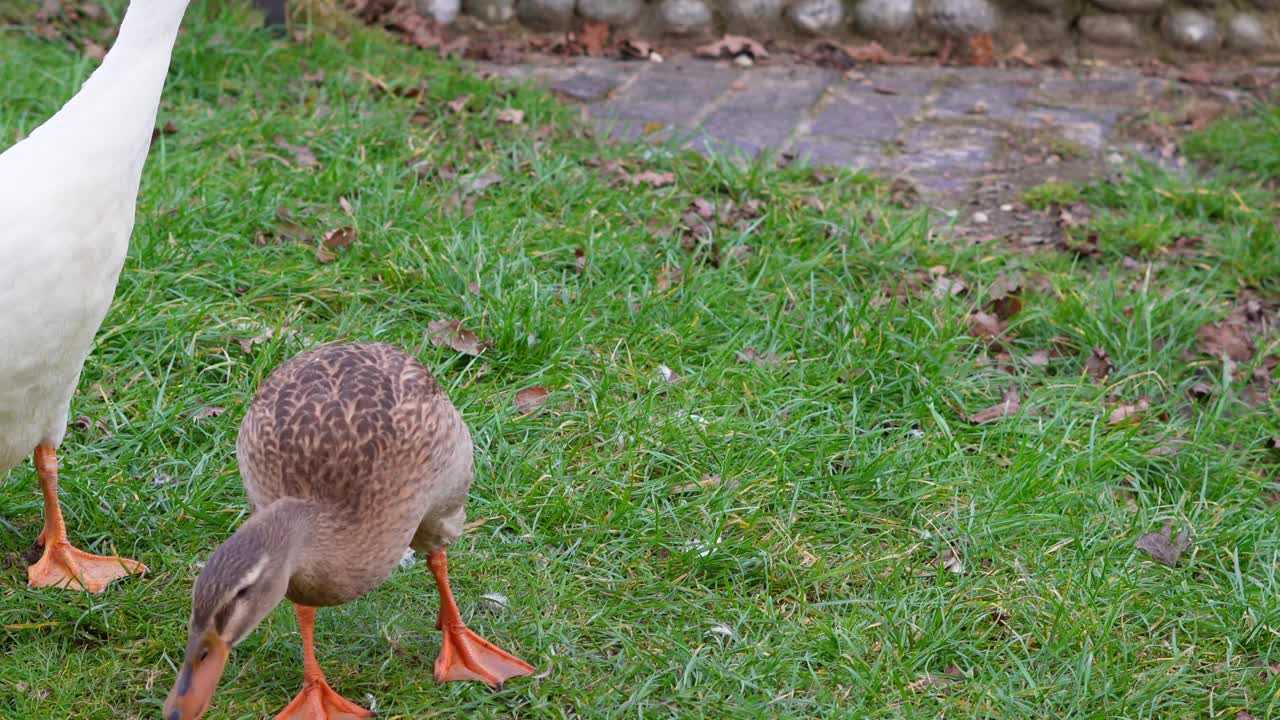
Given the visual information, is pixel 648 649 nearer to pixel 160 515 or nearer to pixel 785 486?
pixel 785 486

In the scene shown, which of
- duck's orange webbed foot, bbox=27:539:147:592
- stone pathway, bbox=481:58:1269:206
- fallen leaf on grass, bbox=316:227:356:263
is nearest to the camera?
duck's orange webbed foot, bbox=27:539:147:592

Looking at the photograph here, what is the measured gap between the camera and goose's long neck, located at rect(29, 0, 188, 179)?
99.6 inches

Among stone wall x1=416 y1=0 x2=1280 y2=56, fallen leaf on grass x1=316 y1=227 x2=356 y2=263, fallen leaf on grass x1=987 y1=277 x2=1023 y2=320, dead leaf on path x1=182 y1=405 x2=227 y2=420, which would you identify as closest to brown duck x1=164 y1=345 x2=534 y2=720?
dead leaf on path x1=182 y1=405 x2=227 y2=420

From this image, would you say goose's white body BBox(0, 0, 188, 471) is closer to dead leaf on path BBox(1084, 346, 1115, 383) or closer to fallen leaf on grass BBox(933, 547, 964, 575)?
fallen leaf on grass BBox(933, 547, 964, 575)

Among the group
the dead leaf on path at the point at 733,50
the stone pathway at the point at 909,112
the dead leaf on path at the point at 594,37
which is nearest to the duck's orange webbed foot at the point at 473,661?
the stone pathway at the point at 909,112

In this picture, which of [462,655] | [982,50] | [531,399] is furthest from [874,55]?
[462,655]

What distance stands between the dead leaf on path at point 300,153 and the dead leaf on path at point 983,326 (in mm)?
2513

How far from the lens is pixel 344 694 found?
9.07 ft

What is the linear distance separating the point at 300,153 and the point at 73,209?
2.50m

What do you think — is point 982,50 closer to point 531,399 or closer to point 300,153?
point 300,153

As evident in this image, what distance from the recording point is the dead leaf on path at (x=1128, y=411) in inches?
152

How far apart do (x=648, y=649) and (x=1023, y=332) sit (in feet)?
6.78

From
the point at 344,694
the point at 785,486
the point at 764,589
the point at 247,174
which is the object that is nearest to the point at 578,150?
the point at 247,174

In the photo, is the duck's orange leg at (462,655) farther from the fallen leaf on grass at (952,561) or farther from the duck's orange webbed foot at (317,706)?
the fallen leaf on grass at (952,561)
